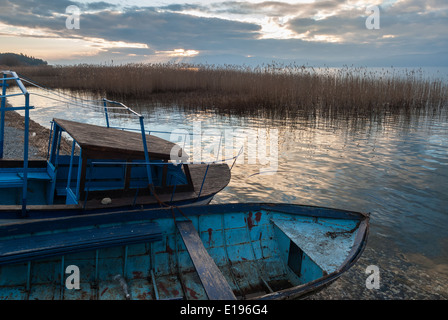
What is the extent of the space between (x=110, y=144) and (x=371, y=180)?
30.0ft

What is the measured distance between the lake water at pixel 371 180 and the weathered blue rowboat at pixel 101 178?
9.87 feet

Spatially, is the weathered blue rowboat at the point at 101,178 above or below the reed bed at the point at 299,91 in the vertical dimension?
below

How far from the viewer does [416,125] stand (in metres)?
19.5

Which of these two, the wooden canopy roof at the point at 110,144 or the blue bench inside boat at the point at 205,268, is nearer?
the blue bench inside boat at the point at 205,268

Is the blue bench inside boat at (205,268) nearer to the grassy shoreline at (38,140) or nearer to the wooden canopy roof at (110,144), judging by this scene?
the wooden canopy roof at (110,144)

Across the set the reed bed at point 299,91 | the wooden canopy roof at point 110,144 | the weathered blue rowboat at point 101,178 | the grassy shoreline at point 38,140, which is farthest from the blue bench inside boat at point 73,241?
the reed bed at point 299,91

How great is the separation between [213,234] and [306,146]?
35.7 ft

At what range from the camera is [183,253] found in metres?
5.79

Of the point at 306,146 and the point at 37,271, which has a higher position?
the point at 306,146

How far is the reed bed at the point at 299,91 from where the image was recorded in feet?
74.9

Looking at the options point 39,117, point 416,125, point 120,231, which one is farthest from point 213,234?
point 39,117
